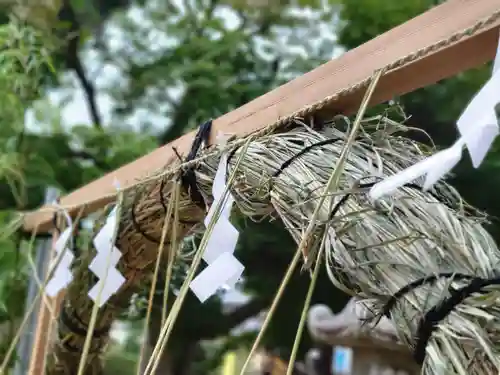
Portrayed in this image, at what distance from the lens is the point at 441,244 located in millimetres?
398

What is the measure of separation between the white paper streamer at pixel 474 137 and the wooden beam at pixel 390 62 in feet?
0.28

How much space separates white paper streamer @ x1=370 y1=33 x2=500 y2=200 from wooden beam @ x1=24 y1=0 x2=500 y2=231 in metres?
0.08

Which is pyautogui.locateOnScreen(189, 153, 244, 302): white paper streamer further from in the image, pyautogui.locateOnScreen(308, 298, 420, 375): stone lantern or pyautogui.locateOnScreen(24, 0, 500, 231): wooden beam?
pyautogui.locateOnScreen(308, 298, 420, 375): stone lantern

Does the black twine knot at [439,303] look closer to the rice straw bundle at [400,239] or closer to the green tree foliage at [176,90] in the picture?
the rice straw bundle at [400,239]

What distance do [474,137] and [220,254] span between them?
1.02 feet

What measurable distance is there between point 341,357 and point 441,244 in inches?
107

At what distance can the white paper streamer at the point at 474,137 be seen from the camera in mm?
314

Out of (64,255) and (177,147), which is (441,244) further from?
(64,255)

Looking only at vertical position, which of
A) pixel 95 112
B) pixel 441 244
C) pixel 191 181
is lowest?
pixel 441 244

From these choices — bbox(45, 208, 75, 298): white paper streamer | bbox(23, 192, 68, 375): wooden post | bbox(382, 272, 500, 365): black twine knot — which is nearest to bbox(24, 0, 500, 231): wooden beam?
bbox(382, 272, 500, 365): black twine knot

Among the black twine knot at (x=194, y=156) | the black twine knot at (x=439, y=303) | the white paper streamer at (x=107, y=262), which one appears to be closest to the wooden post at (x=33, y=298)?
the white paper streamer at (x=107, y=262)

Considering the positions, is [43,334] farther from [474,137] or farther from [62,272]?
[474,137]

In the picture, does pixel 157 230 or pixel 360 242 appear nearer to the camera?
pixel 360 242

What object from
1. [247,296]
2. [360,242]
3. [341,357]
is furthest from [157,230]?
[341,357]
